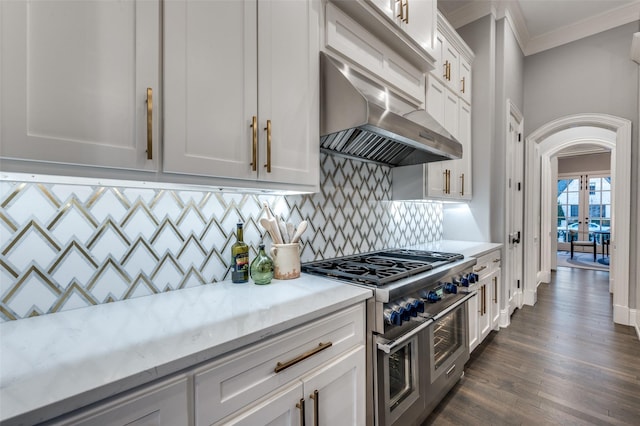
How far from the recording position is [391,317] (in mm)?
1294

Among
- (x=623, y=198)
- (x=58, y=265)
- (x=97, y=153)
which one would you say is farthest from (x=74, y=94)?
(x=623, y=198)

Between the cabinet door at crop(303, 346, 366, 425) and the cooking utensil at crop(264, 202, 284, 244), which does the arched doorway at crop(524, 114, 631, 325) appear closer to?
the cabinet door at crop(303, 346, 366, 425)

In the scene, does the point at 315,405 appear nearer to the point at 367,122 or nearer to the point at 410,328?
the point at 410,328

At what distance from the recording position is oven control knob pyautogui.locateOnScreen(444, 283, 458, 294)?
5.80 ft

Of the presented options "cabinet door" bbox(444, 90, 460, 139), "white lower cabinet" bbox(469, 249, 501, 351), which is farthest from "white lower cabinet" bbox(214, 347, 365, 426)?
"cabinet door" bbox(444, 90, 460, 139)

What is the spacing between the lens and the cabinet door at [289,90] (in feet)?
4.04

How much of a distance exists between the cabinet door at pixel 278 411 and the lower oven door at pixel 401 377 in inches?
17.6

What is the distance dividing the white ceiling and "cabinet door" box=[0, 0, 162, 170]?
332 cm

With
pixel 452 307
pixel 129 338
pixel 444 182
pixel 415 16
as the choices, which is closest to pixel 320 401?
pixel 129 338

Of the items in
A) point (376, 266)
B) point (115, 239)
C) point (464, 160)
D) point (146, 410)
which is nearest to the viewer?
point (146, 410)

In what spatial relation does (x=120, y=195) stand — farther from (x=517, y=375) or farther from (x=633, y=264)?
(x=633, y=264)

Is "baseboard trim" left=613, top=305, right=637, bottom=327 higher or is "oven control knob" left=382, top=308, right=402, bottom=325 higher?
"oven control knob" left=382, top=308, right=402, bottom=325

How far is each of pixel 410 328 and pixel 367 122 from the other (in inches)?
40.2

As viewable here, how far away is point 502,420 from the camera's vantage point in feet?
5.75
